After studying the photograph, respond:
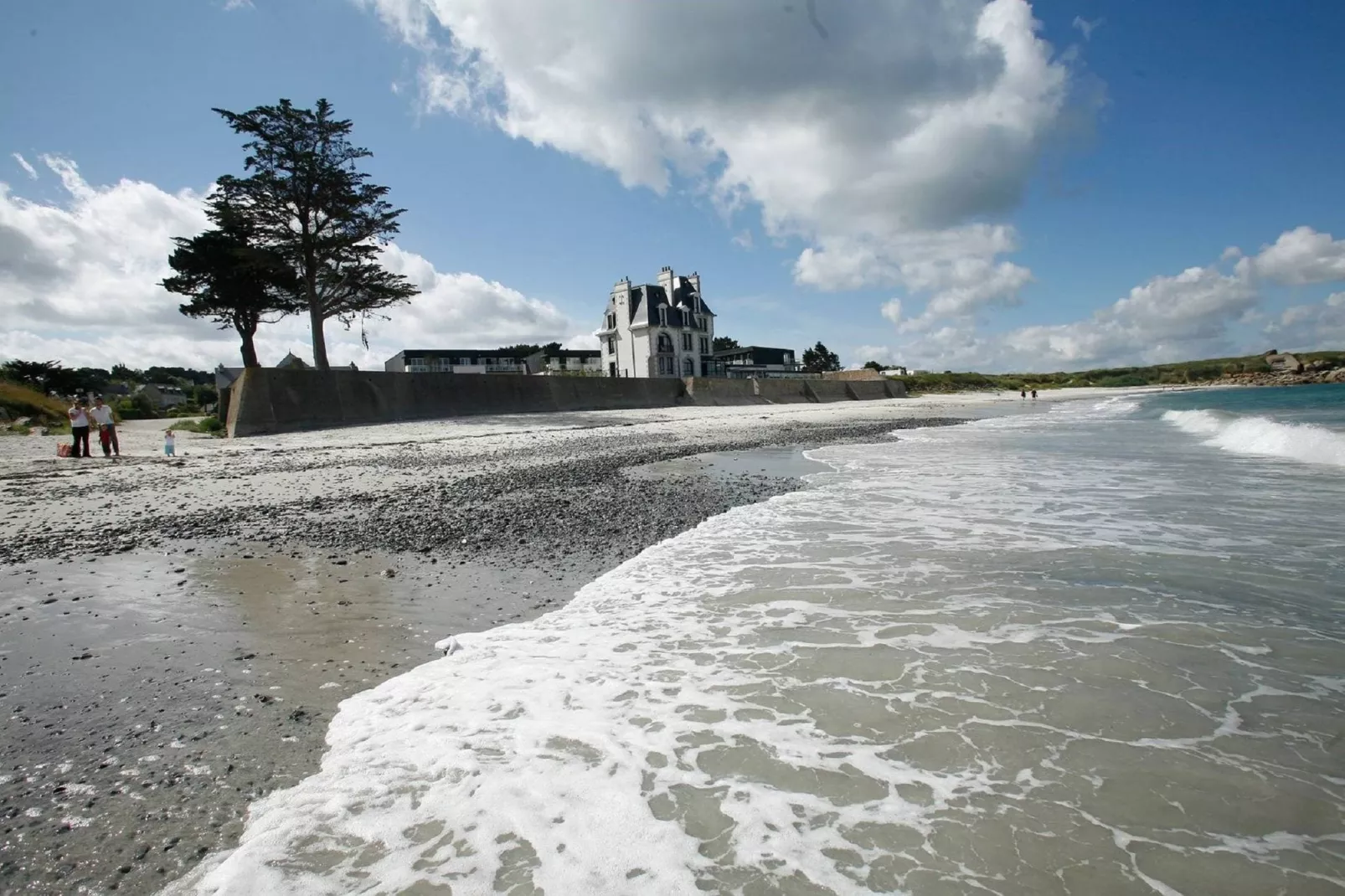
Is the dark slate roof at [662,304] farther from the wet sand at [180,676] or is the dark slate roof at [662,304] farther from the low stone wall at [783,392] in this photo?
the wet sand at [180,676]

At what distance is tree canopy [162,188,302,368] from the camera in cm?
3174

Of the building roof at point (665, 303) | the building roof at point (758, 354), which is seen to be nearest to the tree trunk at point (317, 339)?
the building roof at point (665, 303)

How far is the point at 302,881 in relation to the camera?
7.55 ft

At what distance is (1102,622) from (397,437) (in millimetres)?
21407

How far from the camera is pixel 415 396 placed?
30.3m

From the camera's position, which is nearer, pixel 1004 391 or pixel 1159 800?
pixel 1159 800

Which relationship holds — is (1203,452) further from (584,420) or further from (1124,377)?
(1124,377)

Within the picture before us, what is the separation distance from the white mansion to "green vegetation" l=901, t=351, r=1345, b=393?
41829 mm

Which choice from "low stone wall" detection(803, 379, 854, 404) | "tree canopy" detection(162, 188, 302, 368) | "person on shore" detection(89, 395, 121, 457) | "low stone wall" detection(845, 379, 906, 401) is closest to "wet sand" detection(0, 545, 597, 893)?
"person on shore" detection(89, 395, 121, 457)

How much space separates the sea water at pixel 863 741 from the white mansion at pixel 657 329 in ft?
207

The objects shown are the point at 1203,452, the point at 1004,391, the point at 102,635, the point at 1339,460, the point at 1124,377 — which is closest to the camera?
the point at 102,635

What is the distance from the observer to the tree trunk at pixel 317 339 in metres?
29.9

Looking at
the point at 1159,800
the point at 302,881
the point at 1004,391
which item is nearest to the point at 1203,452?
Result: the point at 1159,800

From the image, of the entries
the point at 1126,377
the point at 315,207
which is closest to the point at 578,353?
the point at 315,207
